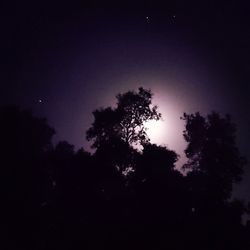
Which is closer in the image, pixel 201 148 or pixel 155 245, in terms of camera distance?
pixel 155 245

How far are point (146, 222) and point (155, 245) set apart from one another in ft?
9.23

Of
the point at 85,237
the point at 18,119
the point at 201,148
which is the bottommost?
the point at 85,237

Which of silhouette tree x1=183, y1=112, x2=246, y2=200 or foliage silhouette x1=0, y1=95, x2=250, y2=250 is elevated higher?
silhouette tree x1=183, y1=112, x2=246, y2=200

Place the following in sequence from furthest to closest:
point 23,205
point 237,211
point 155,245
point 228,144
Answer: point 228,144 → point 237,211 → point 23,205 → point 155,245

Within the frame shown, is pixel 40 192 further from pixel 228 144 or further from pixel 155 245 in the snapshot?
pixel 228 144

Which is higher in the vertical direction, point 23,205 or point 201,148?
point 201,148

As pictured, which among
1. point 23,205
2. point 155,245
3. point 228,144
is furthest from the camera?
point 228,144

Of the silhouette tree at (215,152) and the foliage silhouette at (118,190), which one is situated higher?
the silhouette tree at (215,152)

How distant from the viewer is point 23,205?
49.1 m

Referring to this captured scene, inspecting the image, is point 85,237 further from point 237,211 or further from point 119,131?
point 237,211

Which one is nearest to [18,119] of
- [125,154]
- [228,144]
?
[125,154]

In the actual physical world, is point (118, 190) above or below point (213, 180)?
below

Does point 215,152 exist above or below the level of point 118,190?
above

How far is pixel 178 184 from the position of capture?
49.4m
